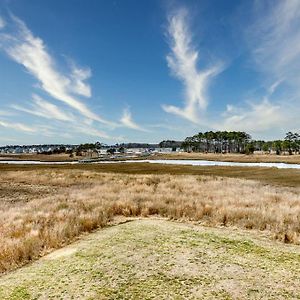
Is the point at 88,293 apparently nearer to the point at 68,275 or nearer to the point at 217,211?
the point at 68,275

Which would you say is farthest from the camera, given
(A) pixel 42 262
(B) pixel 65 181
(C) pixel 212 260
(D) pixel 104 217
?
(B) pixel 65 181

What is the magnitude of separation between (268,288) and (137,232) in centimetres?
563

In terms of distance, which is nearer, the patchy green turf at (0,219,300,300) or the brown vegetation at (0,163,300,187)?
the patchy green turf at (0,219,300,300)

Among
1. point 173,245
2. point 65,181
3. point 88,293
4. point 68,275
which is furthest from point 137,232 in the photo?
point 65,181

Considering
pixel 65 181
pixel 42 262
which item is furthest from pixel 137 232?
pixel 65 181

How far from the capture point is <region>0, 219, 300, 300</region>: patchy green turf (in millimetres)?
6617

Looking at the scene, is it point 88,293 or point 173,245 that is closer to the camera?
point 88,293

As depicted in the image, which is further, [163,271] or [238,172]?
[238,172]

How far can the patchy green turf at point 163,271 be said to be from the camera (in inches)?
261

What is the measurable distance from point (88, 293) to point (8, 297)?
1639 millimetres

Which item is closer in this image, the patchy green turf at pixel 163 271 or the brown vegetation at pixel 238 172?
the patchy green turf at pixel 163 271

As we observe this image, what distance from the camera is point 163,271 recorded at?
769cm

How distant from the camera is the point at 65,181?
4872 centimetres

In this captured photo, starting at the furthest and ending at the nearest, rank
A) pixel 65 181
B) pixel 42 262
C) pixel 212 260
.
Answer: pixel 65 181 → pixel 42 262 → pixel 212 260
